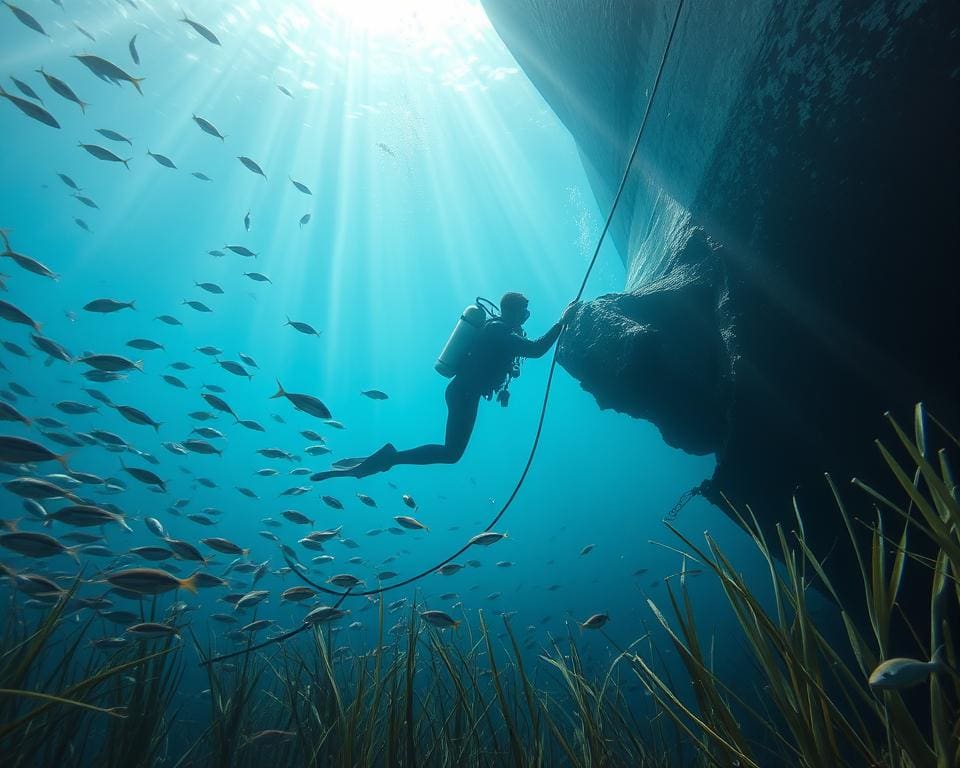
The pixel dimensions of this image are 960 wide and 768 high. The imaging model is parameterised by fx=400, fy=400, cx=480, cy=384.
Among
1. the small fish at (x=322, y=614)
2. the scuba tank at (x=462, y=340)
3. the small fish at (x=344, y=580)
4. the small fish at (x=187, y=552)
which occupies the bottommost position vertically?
the small fish at (x=322, y=614)

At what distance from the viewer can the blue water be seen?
18.4 metres

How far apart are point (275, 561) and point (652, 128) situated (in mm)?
54368

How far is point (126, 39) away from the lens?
18.2 metres

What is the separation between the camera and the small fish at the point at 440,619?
4035 mm

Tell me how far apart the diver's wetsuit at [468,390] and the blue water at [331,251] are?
214cm

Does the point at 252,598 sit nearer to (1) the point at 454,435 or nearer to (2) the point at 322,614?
(2) the point at 322,614

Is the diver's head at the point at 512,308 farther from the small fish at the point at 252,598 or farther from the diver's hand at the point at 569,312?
the small fish at the point at 252,598

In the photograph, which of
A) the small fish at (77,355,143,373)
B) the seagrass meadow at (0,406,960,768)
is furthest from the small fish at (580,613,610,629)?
the small fish at (77,355,143,373)

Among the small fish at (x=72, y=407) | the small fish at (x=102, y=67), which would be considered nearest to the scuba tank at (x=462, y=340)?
the small fish at (x=102, y=67)

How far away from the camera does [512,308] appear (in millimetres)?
5863

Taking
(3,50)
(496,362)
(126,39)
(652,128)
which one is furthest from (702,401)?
(3,50)

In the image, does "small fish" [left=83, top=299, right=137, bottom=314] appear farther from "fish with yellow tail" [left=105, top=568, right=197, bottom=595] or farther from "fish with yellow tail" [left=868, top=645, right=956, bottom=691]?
"fish with yellow tail" [left=868, top=645, right=956, bottom=691]

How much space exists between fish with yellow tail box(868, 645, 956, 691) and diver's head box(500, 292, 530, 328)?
5.15m

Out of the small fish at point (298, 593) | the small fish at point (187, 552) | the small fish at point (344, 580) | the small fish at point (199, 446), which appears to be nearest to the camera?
the small fish at point (187, 552)
